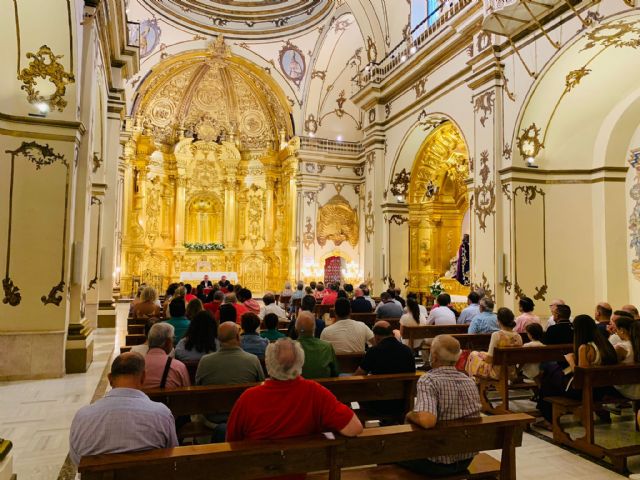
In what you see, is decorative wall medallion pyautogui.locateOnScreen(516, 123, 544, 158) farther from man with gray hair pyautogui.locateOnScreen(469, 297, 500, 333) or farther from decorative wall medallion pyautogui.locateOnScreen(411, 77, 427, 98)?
man with gray hair pyautogui.locateOnScreen(469, 297, 500, 333)

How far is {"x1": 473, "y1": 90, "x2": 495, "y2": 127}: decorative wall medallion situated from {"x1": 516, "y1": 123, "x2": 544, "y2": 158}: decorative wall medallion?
0.98 metres

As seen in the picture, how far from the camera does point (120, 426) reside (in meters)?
2.28

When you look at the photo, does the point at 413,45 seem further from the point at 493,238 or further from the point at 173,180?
the point at 173,180

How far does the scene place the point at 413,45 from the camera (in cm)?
1360

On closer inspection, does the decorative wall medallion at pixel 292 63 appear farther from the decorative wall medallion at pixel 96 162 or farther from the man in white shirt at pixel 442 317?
the man in white shirt at pixel 442 317

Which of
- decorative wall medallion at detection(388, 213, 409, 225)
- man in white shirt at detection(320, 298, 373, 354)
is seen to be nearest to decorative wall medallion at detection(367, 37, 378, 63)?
decorative wall medallion at detection(388, 213, 409, 225)

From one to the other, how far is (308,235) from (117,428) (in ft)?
61.4

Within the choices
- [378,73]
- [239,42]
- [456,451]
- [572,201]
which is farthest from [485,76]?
[239,42]

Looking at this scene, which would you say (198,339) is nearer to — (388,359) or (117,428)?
(388,359)

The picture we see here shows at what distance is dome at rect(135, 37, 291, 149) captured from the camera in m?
21.0

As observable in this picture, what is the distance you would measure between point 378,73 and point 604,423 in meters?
12.6

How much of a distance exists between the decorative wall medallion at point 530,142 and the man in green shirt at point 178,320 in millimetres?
7606

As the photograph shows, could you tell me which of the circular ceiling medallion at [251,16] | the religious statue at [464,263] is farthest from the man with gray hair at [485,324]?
the circular ceiling medallion at [251,16]

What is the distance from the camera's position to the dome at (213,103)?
2100 centimetres
